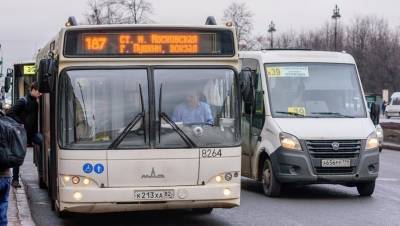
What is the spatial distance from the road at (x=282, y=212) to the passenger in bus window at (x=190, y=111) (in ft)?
5.81

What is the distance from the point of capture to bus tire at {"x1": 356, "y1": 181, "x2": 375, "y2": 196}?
13195 mm

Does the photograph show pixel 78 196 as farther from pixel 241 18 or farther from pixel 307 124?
pixel 241 18

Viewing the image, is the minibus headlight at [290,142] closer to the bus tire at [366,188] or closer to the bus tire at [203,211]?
the bus tire at [366,188]

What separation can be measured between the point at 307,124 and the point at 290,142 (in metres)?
0.47

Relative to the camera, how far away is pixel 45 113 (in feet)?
39.1

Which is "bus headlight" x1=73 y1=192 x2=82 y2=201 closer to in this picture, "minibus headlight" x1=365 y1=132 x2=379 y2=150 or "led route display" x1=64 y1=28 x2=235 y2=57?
"led route display" x1=64 y1=28 x2=235 y2=57

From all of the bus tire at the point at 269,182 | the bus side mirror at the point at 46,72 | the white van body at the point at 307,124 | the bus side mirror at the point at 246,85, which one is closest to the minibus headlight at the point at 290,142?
the white van body at the point at 307,124

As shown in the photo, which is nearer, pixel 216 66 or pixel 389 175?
pixel 216 66

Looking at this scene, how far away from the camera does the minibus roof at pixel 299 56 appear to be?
13599 mm

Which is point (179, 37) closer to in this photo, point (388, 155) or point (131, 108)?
point (131, 108)

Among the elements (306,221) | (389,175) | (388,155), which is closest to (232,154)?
(306,221)

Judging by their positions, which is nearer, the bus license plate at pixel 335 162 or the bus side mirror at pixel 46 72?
the bus side mirror at pixel 46 72

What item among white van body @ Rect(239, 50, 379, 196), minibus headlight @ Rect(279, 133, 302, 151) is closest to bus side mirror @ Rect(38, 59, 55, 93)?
white van body @ Rect(239, 50, 379, 196)

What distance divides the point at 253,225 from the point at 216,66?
2.19 metres
